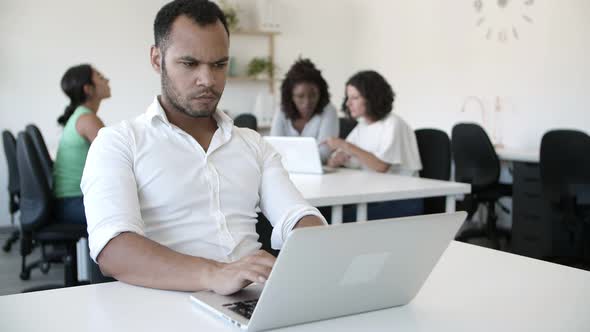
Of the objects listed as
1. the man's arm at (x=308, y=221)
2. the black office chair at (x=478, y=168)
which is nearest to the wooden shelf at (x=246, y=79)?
the black office chair at (x=478, y=168)

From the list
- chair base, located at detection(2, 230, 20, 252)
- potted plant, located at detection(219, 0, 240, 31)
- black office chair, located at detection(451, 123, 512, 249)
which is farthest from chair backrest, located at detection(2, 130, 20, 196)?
black office chair, located at detection(451, 123, 512, 249)

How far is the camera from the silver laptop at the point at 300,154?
3.14 m

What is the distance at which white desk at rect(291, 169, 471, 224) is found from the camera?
252 cm

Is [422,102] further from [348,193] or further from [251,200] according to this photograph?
[251,200]

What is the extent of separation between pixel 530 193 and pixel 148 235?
11.0 ft

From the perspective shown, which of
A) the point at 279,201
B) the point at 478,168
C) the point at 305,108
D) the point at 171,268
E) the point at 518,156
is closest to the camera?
the point at 171,268

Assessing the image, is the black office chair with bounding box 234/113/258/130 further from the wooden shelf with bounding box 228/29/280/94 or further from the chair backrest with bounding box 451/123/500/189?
the chair backrest with bounding box 451/123/500/189

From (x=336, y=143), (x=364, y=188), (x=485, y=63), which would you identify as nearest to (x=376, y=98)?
(x=336, y=143)

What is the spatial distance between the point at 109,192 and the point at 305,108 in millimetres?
2590

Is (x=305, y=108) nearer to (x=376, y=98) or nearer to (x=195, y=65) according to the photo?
(x=376, y=98)

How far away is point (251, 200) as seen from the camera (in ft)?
5.12

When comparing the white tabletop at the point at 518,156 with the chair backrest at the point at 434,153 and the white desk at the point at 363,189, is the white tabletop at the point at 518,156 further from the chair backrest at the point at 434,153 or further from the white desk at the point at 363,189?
the white desk at the point at 363,189

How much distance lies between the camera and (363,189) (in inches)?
105

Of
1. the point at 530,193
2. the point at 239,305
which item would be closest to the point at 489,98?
the point at 530,193
